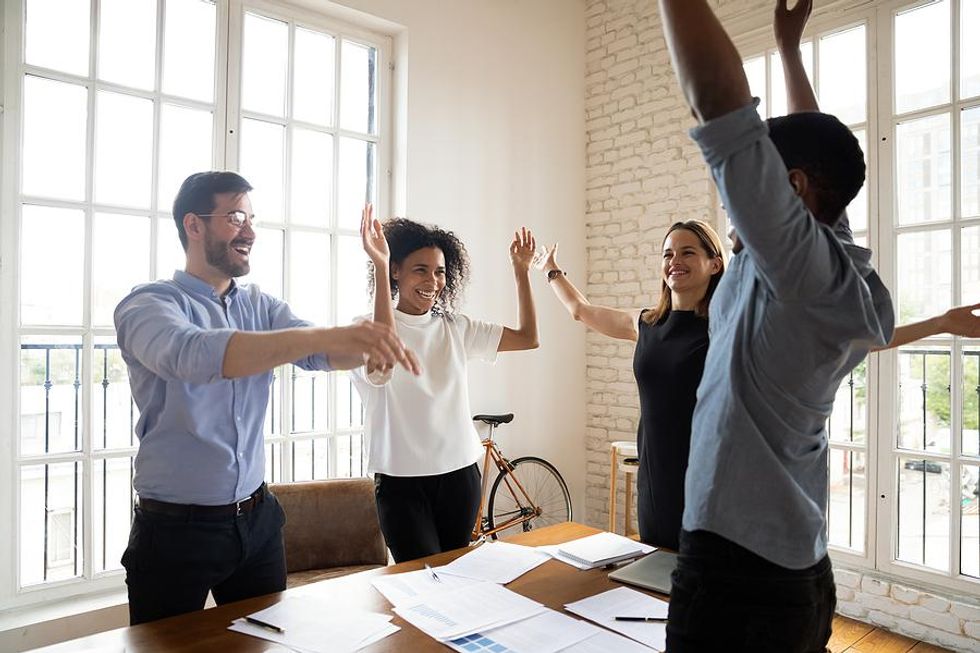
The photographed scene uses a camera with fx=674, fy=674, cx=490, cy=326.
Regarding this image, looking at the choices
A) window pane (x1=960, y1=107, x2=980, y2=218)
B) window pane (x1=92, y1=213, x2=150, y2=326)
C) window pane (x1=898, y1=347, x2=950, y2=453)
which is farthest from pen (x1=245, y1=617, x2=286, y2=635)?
window pane (x1=960, y1=107, x2=980, y2=218)

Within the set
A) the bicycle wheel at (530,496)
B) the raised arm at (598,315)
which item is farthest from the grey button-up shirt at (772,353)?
the bicycle wheel at (530,496)

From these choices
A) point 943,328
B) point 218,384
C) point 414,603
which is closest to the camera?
point 414,603

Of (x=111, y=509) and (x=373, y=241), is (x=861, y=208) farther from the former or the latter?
(x=111, y=509)

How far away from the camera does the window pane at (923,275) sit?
11.0ft

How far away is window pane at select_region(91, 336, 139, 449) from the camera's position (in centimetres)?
303

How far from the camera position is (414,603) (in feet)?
5.00

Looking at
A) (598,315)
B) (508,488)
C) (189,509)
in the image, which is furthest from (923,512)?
(189,509)

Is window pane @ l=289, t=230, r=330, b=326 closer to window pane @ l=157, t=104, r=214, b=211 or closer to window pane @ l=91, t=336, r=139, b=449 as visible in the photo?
window pane @ l=157, t=104, r=214, b=211

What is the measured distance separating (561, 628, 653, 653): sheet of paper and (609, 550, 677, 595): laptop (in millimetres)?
300

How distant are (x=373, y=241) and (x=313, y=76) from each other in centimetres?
231

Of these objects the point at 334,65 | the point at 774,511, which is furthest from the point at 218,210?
the point at 334,65

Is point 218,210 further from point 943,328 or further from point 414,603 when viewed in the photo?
point 943,328

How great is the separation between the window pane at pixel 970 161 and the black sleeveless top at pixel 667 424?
205cm

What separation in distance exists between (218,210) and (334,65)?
2277mm
